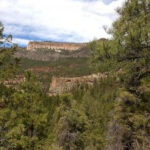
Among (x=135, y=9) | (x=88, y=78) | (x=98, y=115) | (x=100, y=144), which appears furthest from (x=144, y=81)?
(x=88, y=78)

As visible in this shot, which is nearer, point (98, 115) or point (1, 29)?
point (1, 29)

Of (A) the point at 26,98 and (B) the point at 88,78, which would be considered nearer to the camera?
(A) the point at 26,98

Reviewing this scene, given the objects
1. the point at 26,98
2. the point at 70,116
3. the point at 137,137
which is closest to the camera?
the point at 137,137

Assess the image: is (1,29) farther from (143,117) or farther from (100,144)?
(100,144)

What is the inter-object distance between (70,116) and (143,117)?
18798 millimetres

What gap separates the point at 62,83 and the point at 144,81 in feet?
486

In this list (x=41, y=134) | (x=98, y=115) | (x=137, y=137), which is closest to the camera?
(x=137, y=137)

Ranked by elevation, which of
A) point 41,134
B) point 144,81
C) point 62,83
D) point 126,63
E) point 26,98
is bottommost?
point 62,83

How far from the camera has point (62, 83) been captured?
516 feet

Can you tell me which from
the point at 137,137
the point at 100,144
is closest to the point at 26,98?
the point at 137,137

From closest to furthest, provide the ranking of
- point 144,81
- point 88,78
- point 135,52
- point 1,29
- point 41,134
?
point 135,52
point 144,81
point 1,29
point 41,134
point 88,78

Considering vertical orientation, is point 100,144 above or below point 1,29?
below

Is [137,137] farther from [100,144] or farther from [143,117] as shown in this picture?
[100,144]

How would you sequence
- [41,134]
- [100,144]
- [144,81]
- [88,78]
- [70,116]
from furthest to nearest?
[88,78], [100,144], [70,116], [41,134], [144,81]
